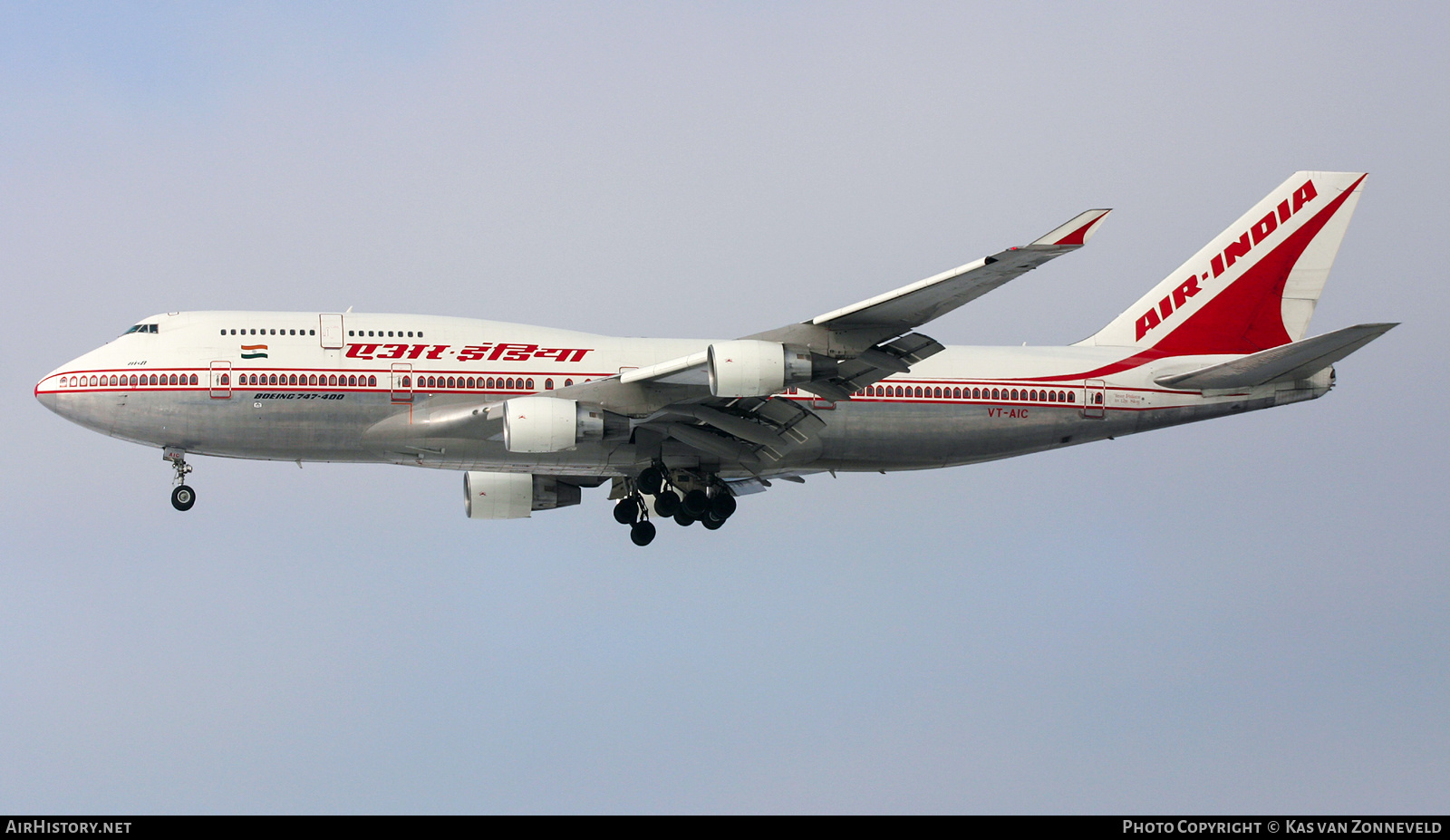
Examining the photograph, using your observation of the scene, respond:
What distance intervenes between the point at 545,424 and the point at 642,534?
6.76 metres

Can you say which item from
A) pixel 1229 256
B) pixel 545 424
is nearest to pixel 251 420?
pixel 545 424

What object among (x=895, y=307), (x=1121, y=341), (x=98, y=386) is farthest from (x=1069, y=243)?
(x=98, y=386)

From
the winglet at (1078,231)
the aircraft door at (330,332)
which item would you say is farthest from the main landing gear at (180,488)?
the winglet at (1078,231)

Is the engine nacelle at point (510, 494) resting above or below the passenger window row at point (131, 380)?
below

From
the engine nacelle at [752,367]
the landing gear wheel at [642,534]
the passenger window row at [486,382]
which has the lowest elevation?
the landing gear wheel at [642,534]

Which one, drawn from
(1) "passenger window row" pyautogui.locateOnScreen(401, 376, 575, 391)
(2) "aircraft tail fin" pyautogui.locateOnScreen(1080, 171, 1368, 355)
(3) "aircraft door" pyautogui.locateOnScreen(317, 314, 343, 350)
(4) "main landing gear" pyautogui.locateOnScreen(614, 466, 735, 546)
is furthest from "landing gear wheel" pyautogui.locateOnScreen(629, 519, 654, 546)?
(2) "aircraft tail fin" pyautogui.locateOnScreen(1080, 171, 1368, 355)

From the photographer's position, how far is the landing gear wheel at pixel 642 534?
43.7m

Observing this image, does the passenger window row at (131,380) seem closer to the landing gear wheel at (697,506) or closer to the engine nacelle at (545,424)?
the engine nacelle at (545,424)

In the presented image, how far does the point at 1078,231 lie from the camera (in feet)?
105

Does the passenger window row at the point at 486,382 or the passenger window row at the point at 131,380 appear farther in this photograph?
the passenger window row at the point at 486,382

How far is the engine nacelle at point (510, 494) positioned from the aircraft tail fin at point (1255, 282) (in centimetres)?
1528

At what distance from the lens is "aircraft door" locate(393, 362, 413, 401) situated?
39750 millimetres

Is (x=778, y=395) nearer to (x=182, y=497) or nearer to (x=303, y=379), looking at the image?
(x=303, y=379)

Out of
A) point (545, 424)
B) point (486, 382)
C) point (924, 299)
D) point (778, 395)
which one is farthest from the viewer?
point (778, 395)
